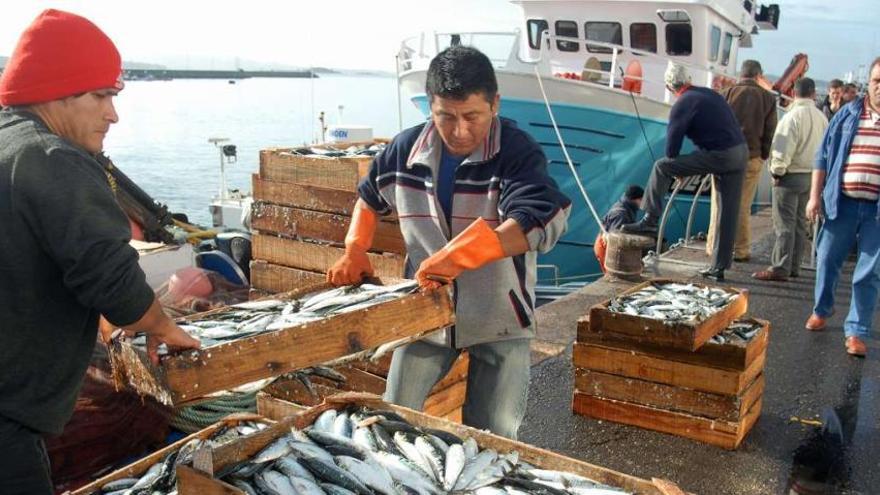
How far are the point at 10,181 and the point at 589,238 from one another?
41.8ft

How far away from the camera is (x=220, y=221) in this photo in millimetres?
14828

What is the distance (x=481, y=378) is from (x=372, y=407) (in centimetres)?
55

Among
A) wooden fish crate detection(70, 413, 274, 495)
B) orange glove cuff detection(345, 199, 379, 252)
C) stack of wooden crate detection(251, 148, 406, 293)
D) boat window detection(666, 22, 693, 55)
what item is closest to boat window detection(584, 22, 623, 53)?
boat window detection(666, 22, 693, 55)

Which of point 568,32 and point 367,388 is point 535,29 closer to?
point 568,32

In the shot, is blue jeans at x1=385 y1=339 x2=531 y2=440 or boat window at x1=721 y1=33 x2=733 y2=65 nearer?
blue jeans at x1=385 y1=339 x2=531 y2=440

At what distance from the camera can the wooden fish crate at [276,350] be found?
2.60m

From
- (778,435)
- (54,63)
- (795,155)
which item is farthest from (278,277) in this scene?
(795,155)

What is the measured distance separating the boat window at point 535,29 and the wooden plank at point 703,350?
12.6 meters

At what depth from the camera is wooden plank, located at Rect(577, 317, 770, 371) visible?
4.81 m

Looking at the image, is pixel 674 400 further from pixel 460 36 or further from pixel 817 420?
pixel 460 36

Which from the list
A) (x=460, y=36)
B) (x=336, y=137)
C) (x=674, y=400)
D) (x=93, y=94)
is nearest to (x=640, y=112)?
(x=460, y=36)

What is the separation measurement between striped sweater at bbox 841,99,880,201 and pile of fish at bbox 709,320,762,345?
187 cm

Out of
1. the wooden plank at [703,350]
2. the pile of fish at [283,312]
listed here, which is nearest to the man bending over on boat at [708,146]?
the wooden plank at [703,350]

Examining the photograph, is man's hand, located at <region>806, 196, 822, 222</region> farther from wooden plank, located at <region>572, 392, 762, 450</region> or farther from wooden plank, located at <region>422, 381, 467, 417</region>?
wooden plank, located at <region>422, 381, 467, 417</region>
